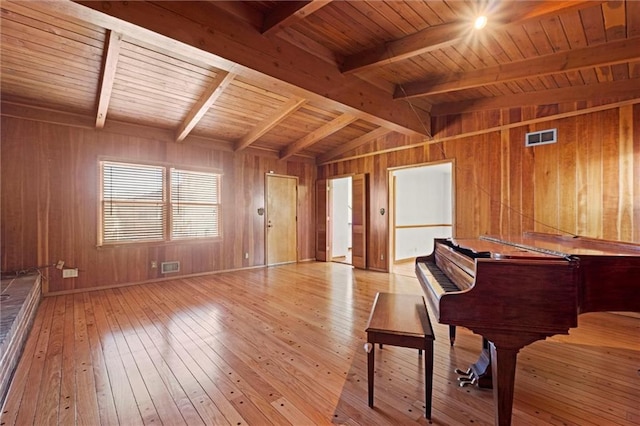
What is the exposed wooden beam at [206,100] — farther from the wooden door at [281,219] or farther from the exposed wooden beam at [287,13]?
the wooden door at [281,219]

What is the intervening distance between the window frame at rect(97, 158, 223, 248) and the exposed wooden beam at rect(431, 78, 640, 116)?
14.5 ft

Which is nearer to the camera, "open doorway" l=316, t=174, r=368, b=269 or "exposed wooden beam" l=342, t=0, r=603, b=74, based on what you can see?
"exposed wooden beam" l=342, t=0, r=603, b=74

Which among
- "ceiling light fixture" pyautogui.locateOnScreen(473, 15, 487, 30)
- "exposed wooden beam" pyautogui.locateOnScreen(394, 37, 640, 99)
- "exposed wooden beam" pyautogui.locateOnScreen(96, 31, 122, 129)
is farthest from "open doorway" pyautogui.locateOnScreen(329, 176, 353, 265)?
"ceiling light fixture" pyautogui.locateOnScreen(473, 15, 487, 30)

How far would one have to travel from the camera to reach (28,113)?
3.96 m

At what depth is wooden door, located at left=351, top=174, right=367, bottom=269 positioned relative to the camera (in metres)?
6.16

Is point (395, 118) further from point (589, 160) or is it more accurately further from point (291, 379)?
point (291, 379)

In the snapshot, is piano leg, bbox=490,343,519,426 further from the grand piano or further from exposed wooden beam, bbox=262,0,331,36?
exposed wooden beam, bbox=262,0,331,36

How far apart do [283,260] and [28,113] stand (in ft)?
16.3

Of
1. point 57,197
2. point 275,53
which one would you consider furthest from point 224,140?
point 275,53

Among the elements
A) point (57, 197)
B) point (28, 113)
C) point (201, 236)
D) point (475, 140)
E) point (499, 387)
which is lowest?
point (499, 387)

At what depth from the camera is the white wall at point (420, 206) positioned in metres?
6.98

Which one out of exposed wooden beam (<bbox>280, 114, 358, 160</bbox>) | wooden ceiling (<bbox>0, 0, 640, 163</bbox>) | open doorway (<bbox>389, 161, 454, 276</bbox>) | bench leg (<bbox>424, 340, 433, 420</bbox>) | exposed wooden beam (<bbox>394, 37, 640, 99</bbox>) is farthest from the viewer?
open doorway (<bbox>389, 161, 454, 276</bbox>)

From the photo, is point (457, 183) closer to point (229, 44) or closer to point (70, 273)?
point (229, 44)

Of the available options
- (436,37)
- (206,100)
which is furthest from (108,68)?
(436,37)
